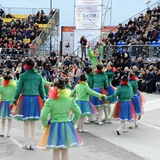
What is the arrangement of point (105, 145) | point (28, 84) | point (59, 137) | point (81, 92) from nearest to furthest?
point (59, 137) → point (28, 84) → point (105, 145) → point (81, 92)

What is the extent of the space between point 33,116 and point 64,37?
100 feet

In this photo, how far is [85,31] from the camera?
32656 mm

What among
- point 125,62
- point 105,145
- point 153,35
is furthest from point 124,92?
point 153,35

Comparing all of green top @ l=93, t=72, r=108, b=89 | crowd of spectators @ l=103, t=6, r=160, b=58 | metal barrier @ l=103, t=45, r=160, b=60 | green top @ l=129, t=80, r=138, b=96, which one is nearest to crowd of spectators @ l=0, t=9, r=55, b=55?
crowd of spectators @ l=103, t=6, r=160, b=58

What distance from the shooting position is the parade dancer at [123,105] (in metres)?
10.8

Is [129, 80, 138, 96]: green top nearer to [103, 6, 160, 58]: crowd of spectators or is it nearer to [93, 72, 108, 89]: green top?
[93, 72, 108, 89]: green top

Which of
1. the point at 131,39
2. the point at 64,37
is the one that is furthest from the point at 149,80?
the point at 64,37

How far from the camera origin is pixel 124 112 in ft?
35.4

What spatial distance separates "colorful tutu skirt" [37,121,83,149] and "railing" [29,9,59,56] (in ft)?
73.1

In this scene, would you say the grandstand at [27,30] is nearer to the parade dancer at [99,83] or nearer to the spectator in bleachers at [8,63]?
the spectator in bleachers at [8,63]

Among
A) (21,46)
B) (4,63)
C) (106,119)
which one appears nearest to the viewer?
(106,119)

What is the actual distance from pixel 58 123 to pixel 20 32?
26.2 meters

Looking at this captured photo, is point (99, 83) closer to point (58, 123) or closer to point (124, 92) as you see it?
point (124, 92)

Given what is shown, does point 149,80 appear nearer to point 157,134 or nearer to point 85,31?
point 157,134
